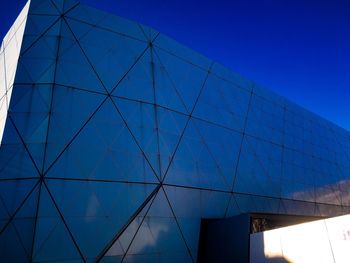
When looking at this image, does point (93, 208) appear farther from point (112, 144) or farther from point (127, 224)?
point (112, 144)

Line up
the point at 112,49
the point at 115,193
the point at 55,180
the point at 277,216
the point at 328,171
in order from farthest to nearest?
the point at 328,171, the point at 277,216, the point at 112,49, the point at 115,193, the point at 55,180

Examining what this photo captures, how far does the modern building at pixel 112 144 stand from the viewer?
8469 mm

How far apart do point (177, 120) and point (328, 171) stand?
14359 mm

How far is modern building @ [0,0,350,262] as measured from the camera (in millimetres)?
8469

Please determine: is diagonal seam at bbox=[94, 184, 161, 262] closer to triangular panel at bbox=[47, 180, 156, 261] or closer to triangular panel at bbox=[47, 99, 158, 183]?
triangular panel at bbox=[47, 180, 156, 261]

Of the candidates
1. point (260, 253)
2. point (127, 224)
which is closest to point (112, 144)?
point (127, 224)

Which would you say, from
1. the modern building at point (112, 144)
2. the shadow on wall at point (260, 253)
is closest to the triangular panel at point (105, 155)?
the modern building at point (112, 144)

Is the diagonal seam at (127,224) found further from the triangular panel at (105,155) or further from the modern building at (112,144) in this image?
the triangular panel at (105,155)

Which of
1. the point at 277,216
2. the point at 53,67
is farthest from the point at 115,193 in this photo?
the point at 277,216

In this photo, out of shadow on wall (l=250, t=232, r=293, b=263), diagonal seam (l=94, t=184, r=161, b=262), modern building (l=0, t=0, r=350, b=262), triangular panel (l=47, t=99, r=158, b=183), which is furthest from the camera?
triangular panel (l=47, t=99, r=158, b=183)

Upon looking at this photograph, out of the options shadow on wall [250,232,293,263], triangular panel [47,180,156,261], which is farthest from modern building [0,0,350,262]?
shadow on wall [250,232,293,263]

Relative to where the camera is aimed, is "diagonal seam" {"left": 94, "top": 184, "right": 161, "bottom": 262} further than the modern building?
Yes

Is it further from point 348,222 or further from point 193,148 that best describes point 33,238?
point 348,222

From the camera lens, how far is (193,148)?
12078 millimetres
